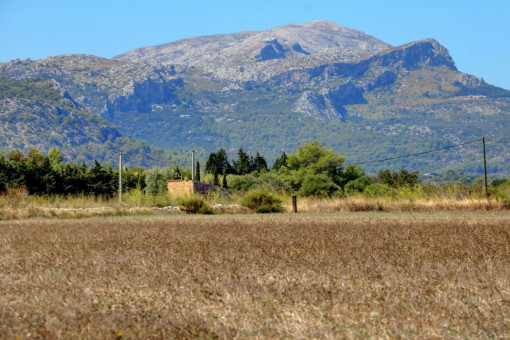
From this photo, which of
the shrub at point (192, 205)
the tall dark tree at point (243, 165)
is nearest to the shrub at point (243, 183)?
the shrub at point (192, 205)

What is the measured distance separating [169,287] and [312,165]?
75.9m

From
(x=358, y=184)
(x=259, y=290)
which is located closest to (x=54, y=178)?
(x=358, y=184)

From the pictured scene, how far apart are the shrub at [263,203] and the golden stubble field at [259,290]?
20.8m

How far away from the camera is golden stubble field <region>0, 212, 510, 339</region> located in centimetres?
546

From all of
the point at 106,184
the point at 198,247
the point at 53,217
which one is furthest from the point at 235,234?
the point at 106,184

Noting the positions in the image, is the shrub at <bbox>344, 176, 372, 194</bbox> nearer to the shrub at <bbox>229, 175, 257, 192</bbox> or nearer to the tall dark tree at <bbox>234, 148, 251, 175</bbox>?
the shrub at <bbox>229, 175, 257, 192</bbox>

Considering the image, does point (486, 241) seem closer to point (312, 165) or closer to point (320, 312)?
point (320, 312)

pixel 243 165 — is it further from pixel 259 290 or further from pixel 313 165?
pixel 259 290

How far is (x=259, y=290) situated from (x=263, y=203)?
27.2m

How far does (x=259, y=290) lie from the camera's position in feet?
23.3

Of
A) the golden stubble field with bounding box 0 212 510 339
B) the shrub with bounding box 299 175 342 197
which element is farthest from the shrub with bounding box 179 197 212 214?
the golden stubble field with bounding box 0 212 510 339

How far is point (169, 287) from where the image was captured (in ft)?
24.0

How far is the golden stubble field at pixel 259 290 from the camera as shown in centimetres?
546

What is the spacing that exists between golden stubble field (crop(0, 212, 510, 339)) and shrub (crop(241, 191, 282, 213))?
20783mm
